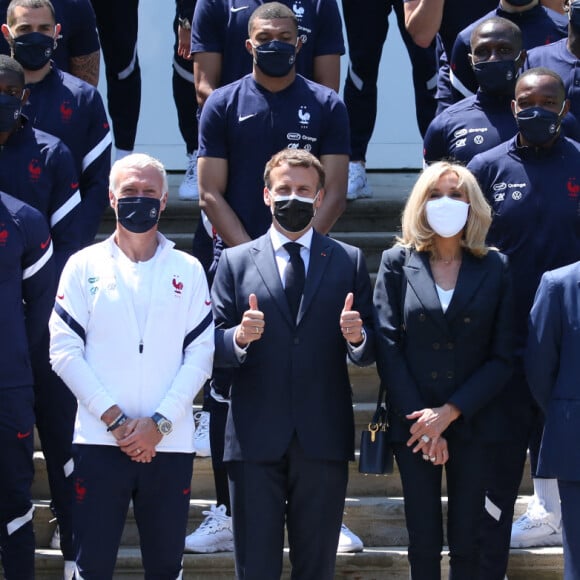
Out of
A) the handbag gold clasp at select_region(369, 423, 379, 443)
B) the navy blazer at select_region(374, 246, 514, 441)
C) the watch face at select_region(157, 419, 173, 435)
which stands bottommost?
the handbag gold clasp at select_region(369, 423, 379, 443)

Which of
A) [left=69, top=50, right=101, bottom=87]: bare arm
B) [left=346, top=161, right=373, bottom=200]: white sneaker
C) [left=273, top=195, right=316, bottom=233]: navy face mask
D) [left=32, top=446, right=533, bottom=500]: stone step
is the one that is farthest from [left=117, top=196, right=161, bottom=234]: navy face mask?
[left=346, top=161, right=373, bottom=200]: white sneaker

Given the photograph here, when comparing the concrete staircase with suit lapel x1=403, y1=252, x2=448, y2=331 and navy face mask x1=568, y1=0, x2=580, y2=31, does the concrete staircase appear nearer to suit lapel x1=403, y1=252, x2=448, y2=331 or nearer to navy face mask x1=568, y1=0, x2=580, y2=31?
→ suit lapel x1=403, y1=252, x2=448, y2=331

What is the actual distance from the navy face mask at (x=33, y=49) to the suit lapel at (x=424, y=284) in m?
1.98

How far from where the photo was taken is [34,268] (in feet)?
17.4

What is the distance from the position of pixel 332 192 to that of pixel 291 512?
154 cm

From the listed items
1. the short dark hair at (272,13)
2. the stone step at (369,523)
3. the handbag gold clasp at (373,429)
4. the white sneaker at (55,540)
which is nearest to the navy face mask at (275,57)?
the short dark hair at (272,13)

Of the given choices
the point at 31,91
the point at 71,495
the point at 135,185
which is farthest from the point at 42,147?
the point at 71,495

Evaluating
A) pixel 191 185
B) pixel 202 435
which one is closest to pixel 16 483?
pixel 202 435

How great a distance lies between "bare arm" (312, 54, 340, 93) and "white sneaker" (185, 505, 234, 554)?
7.03ft

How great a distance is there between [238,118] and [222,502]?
166 cm

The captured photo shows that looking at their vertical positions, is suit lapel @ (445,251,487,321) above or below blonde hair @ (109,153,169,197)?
below

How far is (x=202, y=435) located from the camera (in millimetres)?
6211

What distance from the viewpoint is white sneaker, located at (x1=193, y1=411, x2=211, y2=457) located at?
616 centimetres

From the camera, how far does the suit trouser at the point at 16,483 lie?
5.10 metres
